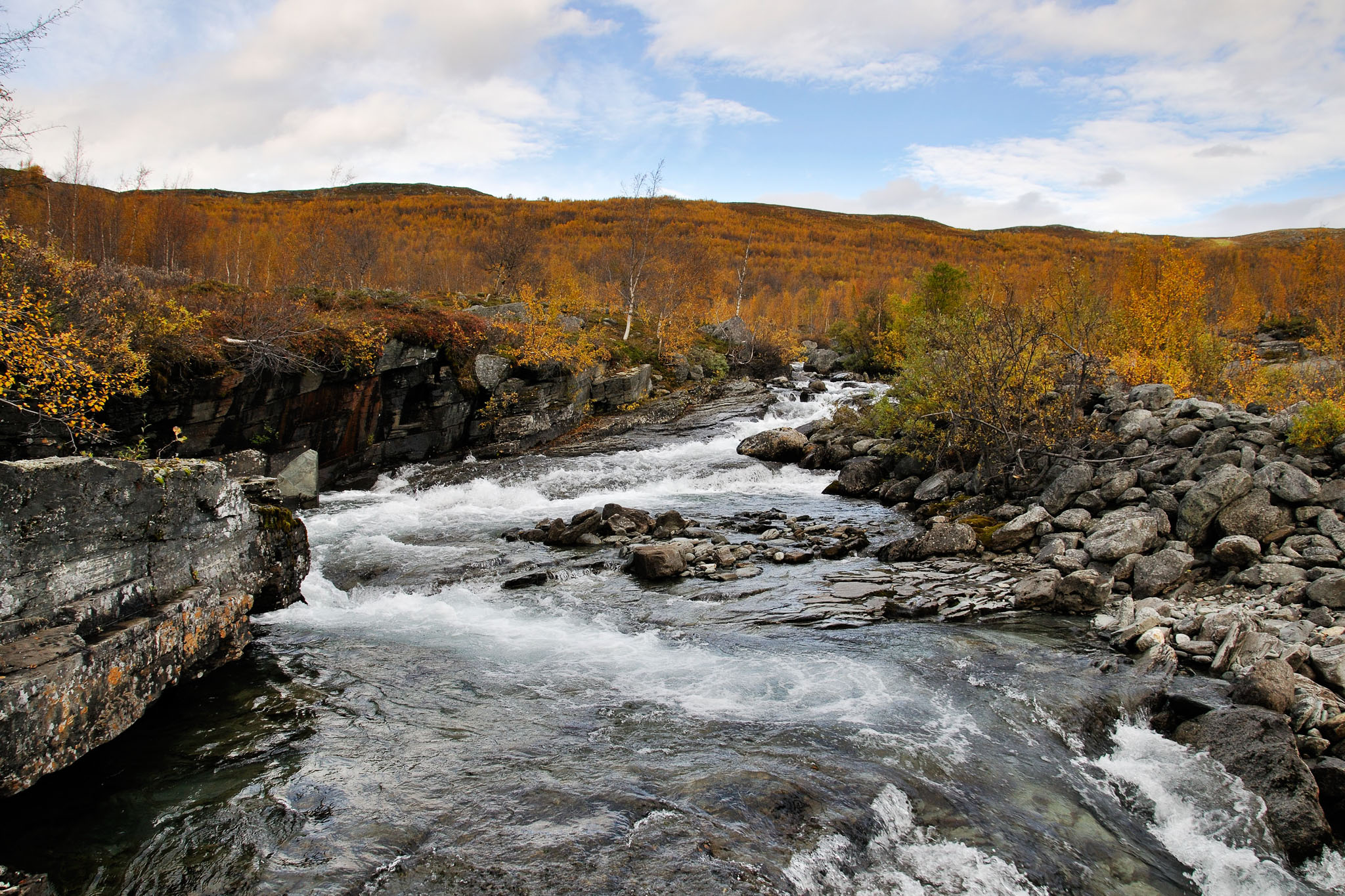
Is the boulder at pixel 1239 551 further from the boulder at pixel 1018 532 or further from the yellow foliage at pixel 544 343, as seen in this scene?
the yellow foliage at pixel 544 343

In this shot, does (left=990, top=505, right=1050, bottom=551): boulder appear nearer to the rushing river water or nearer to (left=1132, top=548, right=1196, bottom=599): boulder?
(left=1132, top=548, right=1196, bottom=599): boulder

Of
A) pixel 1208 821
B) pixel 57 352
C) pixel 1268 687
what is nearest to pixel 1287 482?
pixel 1268 687

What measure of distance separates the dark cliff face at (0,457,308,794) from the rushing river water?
0.45 m

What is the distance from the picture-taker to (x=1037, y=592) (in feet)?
36.0

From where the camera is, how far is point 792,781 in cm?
578

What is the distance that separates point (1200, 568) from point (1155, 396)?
8.15 m

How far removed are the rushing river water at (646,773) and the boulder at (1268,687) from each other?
1035 millimetres

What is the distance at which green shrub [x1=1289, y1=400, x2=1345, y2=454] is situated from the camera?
39.9 ft

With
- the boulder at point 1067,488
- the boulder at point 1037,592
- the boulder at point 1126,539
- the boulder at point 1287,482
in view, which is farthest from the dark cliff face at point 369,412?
the boulder at point 1287,482

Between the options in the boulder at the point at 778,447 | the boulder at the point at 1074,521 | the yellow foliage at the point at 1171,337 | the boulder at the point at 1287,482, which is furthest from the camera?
the boulder at the point at 778,447

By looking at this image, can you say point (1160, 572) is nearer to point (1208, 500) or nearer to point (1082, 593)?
point (1082, 593)

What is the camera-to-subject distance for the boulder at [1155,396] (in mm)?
17281

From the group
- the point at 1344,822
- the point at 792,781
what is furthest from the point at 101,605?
the point at 1344,822

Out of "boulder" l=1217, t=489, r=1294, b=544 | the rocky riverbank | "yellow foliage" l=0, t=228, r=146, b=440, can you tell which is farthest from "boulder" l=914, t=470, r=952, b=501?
"yellow foliage" l=0, t=228, r=146, b=440
